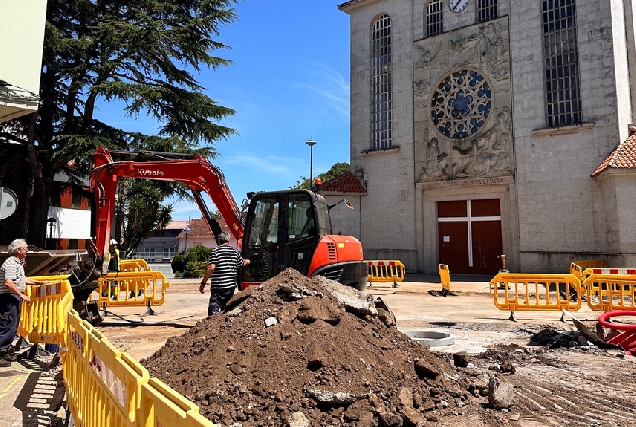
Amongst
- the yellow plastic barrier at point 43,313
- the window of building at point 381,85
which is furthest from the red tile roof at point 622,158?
the yellow plastic barrier at point 43,313

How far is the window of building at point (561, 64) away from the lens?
59.9 ft

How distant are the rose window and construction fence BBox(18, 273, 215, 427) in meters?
19.7

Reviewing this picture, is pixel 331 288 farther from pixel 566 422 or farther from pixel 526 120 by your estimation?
pixel 526 120

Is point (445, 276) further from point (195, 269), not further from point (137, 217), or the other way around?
point (137, 217)

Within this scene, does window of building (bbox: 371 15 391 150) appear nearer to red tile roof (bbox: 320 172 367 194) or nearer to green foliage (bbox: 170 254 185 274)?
red tile roof (bbox: 320 172 367 194)

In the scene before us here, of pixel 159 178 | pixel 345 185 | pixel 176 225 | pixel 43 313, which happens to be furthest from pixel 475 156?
pixel 176 225

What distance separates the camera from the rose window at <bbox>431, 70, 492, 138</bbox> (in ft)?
68.5

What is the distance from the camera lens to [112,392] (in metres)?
2.72

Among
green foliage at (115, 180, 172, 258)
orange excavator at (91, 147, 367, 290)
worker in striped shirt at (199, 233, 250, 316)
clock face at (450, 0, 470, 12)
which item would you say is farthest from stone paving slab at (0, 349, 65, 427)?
clock face at (450, 0, 470, 12)

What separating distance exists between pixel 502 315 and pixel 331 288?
6.05m

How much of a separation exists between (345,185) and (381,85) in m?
5.97

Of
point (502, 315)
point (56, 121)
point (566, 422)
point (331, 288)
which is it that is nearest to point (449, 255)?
point (502, 315)

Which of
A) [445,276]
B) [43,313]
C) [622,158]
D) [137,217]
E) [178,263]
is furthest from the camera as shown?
[178,263]

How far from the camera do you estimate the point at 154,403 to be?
81.7 inches
